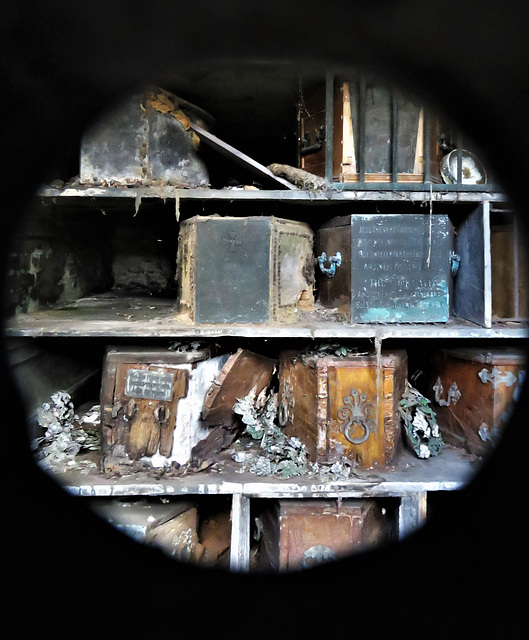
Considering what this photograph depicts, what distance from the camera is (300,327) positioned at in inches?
109

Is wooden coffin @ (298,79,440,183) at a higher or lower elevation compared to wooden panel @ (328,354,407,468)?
higher

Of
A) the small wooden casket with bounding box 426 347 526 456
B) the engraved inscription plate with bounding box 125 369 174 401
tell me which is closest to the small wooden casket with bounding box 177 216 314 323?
the engraved inscription plate with bounding box 125 369 174 401

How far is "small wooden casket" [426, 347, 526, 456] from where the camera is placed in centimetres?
280

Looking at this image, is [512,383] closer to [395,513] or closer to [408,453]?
[408,453]

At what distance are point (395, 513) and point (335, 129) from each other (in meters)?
2.53

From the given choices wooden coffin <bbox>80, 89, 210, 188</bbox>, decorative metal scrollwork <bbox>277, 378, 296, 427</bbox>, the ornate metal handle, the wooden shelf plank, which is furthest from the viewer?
decorative metal scrollwork <bbox>277, 378, 296, 427</bbox>

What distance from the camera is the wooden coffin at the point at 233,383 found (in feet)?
9.64

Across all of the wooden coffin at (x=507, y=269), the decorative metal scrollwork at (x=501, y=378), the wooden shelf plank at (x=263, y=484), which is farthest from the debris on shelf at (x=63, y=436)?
the wooden coffin at (x=507, y=269)

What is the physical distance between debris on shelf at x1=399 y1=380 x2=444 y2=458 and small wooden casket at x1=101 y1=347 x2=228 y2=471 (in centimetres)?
147

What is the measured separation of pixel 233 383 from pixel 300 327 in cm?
63

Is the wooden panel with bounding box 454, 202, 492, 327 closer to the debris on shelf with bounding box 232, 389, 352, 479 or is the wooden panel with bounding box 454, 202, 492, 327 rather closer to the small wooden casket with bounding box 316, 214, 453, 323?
the small wooden casket with bounding box 316, 214, 453, 323

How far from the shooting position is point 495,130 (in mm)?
1548

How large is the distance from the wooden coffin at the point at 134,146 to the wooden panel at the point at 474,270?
1852 mm

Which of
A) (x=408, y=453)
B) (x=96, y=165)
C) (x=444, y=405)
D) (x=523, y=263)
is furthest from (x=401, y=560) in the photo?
(x=96, y=165)
